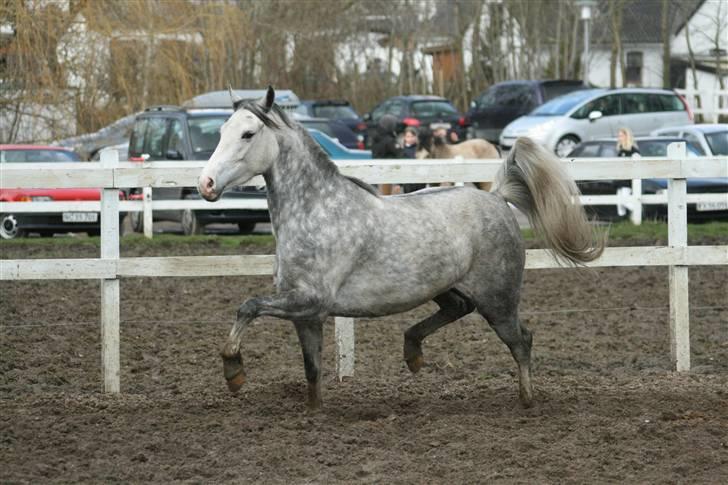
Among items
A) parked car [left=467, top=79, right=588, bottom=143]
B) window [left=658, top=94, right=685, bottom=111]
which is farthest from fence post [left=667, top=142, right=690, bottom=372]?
parked car [left=467, top=79, right=588, bottom=143]

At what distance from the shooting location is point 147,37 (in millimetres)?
27328

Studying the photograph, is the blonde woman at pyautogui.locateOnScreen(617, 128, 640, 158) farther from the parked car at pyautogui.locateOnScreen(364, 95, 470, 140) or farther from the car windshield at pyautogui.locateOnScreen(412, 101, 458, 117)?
the car windshield at pyautogui.locateOnScreen(412, 101, 458, 117)

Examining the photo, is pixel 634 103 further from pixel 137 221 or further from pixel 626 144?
pixel 137 221

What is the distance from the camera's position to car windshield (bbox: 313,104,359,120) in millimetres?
36188

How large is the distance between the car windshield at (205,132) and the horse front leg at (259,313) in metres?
12.5

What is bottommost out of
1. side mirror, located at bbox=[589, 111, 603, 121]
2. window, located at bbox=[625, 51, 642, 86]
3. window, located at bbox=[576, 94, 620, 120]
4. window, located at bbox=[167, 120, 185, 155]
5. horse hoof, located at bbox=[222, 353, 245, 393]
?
horse hoof, located at bbox=[222, 353, 245, 393]

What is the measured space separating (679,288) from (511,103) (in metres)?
27.7

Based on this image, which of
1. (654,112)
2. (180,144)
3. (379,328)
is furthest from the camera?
(654,112)

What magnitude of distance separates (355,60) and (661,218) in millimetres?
25446

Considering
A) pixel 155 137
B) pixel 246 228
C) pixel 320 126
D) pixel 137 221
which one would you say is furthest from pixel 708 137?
pixel 137 221

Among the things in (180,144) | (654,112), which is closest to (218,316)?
(180,144)

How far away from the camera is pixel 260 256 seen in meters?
8.34

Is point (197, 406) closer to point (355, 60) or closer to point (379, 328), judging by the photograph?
point (379, 328)

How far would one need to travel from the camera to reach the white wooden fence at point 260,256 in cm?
816
